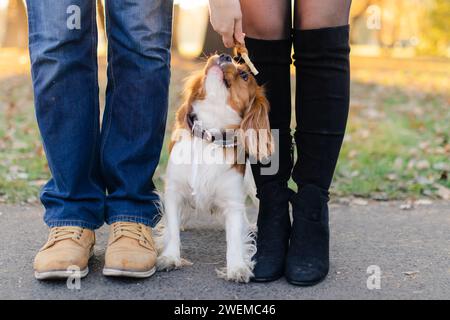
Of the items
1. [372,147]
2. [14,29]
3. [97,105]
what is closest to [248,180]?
[97,105]

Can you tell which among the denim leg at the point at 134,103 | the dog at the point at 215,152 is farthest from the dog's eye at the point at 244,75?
the denim leg at the point at 134,103

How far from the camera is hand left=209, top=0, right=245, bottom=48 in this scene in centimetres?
223

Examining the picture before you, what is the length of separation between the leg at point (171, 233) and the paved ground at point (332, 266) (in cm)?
5

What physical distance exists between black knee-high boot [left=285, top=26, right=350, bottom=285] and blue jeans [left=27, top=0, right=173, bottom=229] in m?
0.59

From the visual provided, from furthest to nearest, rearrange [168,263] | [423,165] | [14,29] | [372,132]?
[14,29] < [372,132] < [423,165] < [168,263]

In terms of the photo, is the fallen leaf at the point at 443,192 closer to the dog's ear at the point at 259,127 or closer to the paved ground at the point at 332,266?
the paved ground at the point at 332,266

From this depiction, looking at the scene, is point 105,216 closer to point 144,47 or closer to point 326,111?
point 144,47

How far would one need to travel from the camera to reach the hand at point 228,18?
223 centimetres

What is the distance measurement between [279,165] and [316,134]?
9.5 inches

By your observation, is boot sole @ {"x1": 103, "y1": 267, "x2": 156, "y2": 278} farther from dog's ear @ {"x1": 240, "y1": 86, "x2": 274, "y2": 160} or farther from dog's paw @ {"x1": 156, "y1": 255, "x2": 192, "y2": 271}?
dog's ear @ {"x1": 240, "y1": 86, "x2": 274, "y2": 160}

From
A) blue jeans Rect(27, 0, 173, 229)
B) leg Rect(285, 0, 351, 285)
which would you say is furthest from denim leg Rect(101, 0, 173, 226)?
leg Rect(285, 0, 351, 285)

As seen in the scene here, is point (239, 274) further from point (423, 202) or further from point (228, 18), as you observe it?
point (423, 202)

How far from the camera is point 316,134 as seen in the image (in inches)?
93.5
